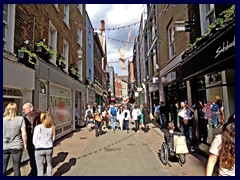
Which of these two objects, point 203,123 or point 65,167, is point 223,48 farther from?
point 65,167

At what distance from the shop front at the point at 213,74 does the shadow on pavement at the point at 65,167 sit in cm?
432

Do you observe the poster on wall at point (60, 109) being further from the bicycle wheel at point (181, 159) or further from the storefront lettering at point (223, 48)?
the storefront lettering at point (223, 48)

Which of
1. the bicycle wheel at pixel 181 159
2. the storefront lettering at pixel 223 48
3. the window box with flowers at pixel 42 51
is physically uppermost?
the window box with flowers at pixel 42 51

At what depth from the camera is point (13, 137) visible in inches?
158

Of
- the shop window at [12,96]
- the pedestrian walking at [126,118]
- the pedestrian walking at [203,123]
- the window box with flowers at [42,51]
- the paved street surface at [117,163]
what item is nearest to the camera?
the paved street surface at [117,163]

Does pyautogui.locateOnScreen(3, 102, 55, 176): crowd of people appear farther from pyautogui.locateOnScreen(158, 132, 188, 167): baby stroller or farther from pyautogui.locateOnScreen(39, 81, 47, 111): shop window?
pyautogui.locateOnScreen(39, 81, 47, 111): shop window

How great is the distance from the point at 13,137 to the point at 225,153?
363cm

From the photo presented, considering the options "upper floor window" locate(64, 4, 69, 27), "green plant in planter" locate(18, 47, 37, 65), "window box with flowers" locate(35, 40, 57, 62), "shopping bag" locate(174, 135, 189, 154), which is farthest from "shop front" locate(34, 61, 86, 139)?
"shopping bag" locate(174, 135, 189, 154)

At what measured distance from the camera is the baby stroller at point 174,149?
5320 mm

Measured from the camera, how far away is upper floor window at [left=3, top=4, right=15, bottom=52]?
228 inches

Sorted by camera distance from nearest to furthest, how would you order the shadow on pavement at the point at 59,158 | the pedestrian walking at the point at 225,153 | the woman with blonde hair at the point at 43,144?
the pedestrian walking at the point at 225,153
the woman with blonde hair at the point at 43,144
the shadow on pavement at the point at 59,158

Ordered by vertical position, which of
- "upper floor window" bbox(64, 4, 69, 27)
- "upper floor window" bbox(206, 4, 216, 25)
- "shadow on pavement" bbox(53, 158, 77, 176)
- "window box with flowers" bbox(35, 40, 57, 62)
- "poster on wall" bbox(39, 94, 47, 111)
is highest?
"upper floor window" bbox(64, 4, 69, 27)

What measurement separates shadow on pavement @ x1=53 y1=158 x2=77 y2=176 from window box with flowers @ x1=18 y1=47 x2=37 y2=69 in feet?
10.5

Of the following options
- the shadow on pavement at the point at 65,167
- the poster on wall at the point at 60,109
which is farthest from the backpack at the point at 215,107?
the poster on wall at the point at 60,109
